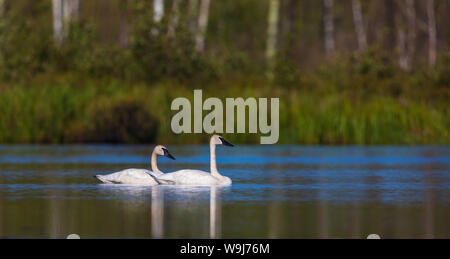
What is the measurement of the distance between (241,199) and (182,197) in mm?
745

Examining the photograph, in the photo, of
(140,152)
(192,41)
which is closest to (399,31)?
(192,41)

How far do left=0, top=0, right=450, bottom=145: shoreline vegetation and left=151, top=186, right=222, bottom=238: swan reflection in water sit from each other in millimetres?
11275

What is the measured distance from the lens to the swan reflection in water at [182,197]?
31.5ft

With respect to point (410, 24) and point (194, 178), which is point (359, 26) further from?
point (194, 178)

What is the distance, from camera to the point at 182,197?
12430mm

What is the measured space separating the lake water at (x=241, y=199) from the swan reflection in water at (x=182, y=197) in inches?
0.5

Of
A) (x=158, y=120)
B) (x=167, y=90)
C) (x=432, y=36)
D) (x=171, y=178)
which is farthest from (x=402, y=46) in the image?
(x=171, y=178)

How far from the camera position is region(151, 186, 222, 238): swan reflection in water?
378 inches

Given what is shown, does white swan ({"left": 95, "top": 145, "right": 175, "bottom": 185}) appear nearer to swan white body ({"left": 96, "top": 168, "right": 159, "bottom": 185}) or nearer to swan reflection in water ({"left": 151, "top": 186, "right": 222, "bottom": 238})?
swan white body ({"left": 96, "top": 168, "right": 159, "bottom": 185})

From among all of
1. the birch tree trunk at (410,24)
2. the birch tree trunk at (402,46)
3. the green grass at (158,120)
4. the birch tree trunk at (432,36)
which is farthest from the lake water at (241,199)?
the birch tree trunk at (410,24)
